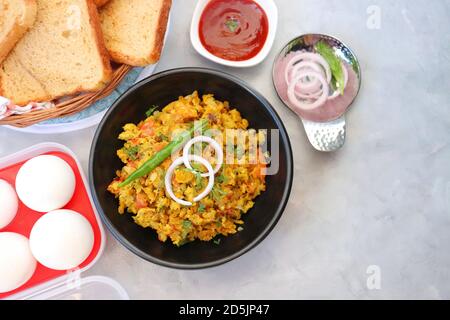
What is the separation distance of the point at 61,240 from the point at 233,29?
93 centimetres

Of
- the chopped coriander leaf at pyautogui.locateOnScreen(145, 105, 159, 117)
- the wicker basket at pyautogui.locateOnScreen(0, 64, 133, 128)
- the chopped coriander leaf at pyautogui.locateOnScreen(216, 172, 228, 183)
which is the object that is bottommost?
the chopped coriander leaf at pyautogui.locateOnScreen(216, 172, 228, 183)

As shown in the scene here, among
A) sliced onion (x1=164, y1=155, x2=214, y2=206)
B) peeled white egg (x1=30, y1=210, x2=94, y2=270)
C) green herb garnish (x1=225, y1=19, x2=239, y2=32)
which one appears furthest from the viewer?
green herb garnish (x1=225, y1=19, x2=239, y2=32)

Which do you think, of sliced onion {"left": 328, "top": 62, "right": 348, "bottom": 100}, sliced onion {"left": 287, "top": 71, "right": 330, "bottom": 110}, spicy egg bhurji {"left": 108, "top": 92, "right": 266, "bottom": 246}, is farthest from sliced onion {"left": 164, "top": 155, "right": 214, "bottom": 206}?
sliced onion {"left": 328, "top": 62, "right": 348, "bottom": 100}

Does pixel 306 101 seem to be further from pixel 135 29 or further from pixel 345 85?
pixel 135 29

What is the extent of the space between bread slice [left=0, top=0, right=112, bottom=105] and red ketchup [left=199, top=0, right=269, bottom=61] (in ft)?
1.26

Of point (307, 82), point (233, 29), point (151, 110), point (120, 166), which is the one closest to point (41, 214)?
point (120, 166)

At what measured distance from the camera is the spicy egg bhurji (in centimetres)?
154

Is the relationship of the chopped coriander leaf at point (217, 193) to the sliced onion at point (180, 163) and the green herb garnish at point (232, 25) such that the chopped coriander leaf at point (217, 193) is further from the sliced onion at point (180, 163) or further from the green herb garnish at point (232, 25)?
the green herb garnish at point (232, 25)

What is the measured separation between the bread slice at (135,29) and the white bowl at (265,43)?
0.12 meters

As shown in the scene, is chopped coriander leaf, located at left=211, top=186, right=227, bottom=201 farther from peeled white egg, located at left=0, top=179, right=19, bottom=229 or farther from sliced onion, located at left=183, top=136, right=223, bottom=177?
peeled white egg, located at left=0, top=179, right=19, bottom=229

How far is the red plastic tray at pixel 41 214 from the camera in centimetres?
177

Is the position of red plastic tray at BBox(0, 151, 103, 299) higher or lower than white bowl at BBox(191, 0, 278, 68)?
lower

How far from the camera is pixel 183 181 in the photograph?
4.98 ft

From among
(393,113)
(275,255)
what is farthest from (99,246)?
(393,113)
